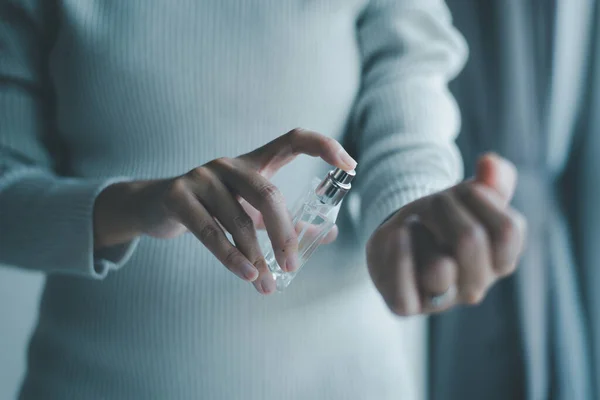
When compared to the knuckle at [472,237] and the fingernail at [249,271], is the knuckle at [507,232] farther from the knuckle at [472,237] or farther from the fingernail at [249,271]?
the fingernail at [249,271]

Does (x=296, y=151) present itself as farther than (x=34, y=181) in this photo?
No

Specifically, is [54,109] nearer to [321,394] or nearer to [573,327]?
[321,394]

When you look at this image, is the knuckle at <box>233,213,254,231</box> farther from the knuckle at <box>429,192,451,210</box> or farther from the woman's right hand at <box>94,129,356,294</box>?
the knuckle at <box>429,192,451,210</box>

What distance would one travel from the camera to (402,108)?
40 centimetres

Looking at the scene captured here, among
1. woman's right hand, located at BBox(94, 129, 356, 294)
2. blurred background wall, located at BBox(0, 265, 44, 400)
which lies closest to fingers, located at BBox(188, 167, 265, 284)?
woman's right hand, located at BBox(94, 129, 356, 294)

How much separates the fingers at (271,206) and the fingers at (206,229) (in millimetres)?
20

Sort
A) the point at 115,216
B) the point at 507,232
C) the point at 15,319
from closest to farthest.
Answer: the point at 507,232
the point at 115,216
the point at 15,319

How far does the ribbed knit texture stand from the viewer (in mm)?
384

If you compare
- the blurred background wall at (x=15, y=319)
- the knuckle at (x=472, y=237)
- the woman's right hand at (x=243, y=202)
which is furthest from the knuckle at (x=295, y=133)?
the blurred background wall at (x=15, y=319)

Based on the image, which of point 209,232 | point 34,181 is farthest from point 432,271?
point 34,181

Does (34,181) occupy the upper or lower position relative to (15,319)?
upper

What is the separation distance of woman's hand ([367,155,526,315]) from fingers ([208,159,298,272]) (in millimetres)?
56

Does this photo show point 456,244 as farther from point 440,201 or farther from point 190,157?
point 190,157

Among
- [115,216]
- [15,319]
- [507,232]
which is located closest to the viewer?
[507,232]
